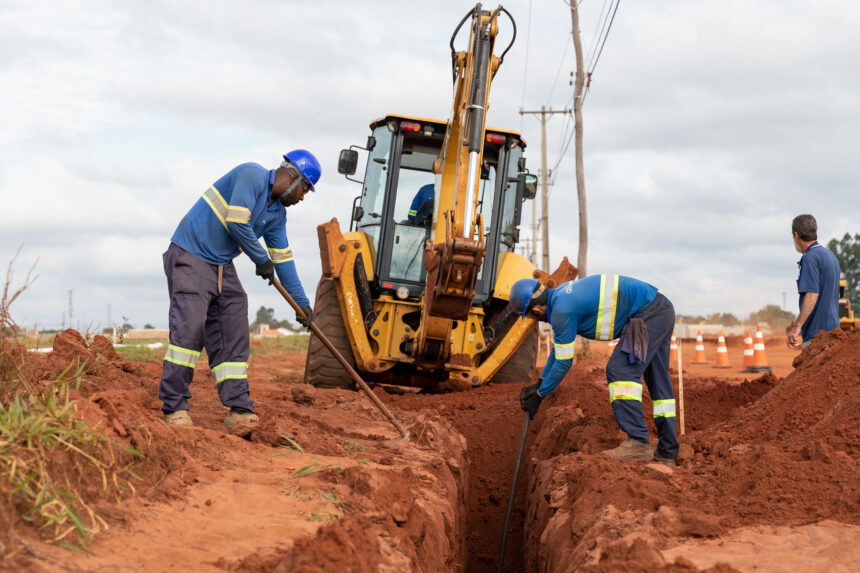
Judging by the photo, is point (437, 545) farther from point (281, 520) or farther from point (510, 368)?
point (510, 368)

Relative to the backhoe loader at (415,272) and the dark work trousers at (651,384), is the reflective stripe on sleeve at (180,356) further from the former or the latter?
the backhoe loader at (415,272)

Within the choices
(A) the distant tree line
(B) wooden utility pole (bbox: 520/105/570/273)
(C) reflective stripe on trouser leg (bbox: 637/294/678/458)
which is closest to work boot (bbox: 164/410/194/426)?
(C) reflective stripe on trouser leg (bbox: 637/294/678/458)

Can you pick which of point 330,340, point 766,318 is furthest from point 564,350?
point 766,318

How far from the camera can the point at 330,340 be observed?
9.56 m

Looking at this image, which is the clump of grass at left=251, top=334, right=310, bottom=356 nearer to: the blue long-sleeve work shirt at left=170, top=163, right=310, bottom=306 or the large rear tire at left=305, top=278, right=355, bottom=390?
the large rear tire at left=305, top=278, right=355, bottom=390

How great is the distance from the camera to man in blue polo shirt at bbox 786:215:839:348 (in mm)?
6797

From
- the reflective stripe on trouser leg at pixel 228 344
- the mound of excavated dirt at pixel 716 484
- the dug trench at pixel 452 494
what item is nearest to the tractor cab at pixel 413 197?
the dug trench at pixel 452 494

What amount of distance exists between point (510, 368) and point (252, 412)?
15.5ft

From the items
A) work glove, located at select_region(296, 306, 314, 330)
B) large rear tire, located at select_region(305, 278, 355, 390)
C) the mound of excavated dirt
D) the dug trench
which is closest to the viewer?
the dug trench

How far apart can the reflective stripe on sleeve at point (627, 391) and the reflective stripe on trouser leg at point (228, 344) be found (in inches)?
104

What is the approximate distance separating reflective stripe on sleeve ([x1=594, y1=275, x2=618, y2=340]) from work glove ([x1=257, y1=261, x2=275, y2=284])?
2414 millimetres

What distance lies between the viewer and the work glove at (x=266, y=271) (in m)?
6.04

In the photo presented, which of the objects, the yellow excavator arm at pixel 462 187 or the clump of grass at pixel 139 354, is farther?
the clump of grass at pixel 139 354

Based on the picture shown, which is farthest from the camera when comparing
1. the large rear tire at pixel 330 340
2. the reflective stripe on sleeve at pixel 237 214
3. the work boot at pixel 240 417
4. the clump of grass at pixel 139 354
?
the clump of grass at pixel 139 354
